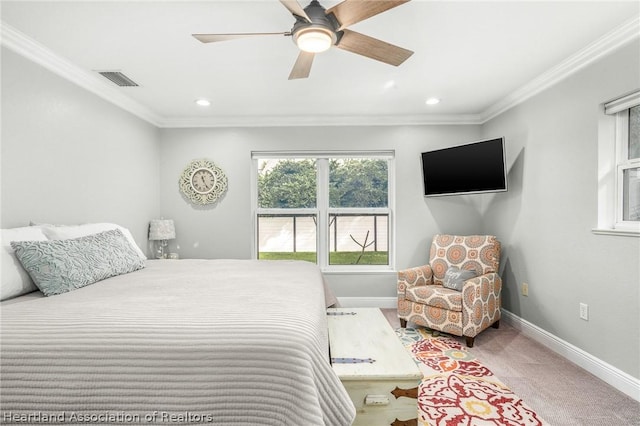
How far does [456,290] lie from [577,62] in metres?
2.15

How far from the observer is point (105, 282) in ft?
6.85

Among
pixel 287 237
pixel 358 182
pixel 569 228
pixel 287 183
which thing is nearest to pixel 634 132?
pixel 569 228

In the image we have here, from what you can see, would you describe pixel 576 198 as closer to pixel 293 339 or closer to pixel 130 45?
pixel 293 339

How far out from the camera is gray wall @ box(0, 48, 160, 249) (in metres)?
2.29

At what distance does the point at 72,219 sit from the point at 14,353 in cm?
196

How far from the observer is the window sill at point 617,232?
2182 mm

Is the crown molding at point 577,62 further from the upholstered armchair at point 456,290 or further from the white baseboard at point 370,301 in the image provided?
the white baseboard at point 370,301

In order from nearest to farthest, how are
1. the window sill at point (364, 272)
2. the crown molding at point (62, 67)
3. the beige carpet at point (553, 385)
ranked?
1. the beige carpet at point (553, 385)
2. the crown molding at point (62, 67)
3. the window sill at point (364, 272)

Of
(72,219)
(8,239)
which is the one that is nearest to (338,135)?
(72,219)

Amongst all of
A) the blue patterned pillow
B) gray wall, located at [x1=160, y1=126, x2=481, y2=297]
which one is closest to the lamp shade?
gray wall, located at [x1=160, y1=126, x2=481, y2=297]

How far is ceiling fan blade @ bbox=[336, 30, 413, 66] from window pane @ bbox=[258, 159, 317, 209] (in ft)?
7.80

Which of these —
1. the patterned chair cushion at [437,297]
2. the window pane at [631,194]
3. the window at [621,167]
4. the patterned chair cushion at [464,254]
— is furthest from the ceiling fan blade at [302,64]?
the patterned chair cushion at [464,254]

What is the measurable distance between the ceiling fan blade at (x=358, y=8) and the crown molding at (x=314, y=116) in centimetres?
174

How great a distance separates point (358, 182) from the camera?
439 centimetres
